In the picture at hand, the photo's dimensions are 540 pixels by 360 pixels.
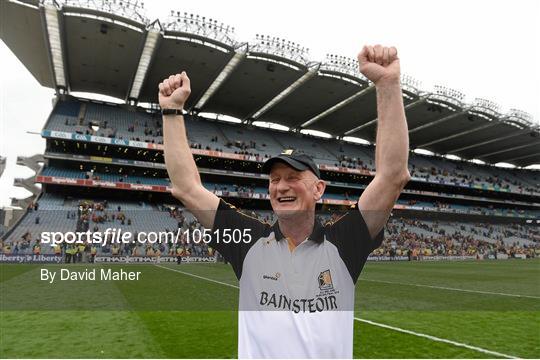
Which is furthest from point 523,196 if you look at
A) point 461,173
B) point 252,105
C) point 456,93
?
point 252,105

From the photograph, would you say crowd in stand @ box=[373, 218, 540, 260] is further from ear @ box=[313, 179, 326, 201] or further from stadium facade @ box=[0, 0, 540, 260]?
ear @ box=[313, 179, 326, 201]

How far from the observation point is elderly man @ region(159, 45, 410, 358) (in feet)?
6.72

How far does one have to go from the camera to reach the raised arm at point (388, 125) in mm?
2016

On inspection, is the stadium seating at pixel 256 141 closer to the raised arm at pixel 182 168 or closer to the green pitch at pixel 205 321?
the green pitch at pixel 205 321

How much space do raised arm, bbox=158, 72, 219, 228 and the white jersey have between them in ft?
1.29

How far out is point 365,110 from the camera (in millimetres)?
46406

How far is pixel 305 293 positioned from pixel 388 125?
3.28ft

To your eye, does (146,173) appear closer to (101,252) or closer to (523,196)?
(101,252)

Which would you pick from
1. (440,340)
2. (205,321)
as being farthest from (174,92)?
(205,321)

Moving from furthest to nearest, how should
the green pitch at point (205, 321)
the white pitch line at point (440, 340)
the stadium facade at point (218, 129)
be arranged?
the stadium facade at point (218, 129) → the green pitch at point (205, 321) → the white pitch line at point (440, 340)

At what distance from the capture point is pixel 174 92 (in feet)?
8.34

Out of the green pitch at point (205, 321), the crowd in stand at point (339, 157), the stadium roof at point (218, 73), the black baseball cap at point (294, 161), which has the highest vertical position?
the stadium roof at point (218, 73)

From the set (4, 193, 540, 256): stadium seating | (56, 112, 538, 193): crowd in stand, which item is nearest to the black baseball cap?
(4, 193, 540, 256): stadium seating

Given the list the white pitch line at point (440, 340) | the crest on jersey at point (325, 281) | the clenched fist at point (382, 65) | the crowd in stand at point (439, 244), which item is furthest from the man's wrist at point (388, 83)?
the crowd in stand at point (439, 244)
